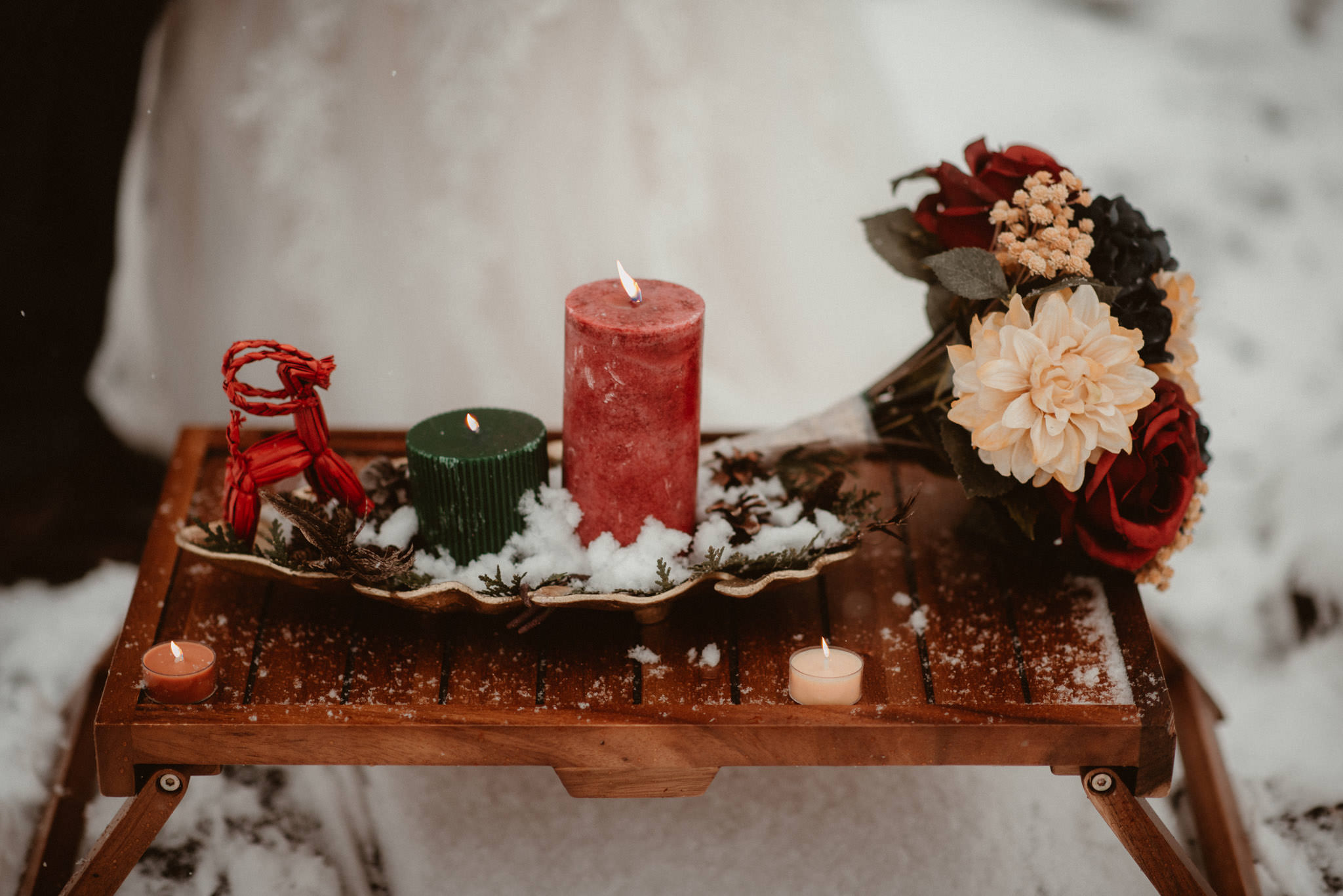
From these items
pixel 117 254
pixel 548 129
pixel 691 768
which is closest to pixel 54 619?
pixel 117 254

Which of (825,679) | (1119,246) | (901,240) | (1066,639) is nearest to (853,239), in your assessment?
(901,240)

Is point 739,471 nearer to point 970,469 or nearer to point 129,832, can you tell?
point 970,469

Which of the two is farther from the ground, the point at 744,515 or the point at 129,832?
the point at 744,515

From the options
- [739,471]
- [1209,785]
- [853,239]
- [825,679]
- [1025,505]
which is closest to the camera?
[825,679]

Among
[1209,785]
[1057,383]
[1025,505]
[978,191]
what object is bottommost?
[1209,785]

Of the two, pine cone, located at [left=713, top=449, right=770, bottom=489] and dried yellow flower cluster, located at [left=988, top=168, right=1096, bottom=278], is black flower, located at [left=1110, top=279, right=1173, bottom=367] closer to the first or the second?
dried yellow flower cluster, located at [left=988, top=168, right=1096, bottom=278]

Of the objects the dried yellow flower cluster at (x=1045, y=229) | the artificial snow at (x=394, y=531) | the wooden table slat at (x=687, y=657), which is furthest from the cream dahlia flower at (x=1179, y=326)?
the artificial snow at (x=394, y=531)

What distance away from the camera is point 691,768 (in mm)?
912

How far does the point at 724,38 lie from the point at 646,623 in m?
1.00

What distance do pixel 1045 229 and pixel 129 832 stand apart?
0.83 metres

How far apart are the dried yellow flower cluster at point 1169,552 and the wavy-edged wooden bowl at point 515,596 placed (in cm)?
27

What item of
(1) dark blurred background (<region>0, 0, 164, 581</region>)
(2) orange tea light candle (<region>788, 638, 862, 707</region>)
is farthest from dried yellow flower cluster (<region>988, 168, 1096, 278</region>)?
(1) dark blurred background (<region>0, 0, 164, 581</region>)

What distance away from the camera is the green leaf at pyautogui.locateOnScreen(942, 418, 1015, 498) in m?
0.96

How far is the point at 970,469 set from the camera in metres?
0.97
